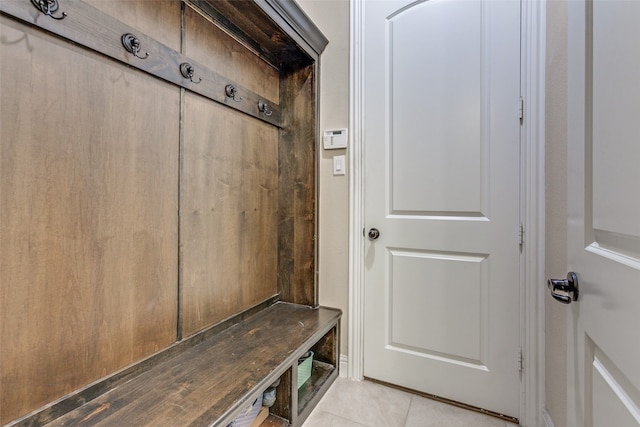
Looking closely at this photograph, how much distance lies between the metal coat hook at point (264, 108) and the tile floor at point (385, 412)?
1.67m

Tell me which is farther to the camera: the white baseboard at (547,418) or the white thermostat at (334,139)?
the white thermostat at (334,139)

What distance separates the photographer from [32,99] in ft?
2.65

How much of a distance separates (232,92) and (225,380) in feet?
4.27

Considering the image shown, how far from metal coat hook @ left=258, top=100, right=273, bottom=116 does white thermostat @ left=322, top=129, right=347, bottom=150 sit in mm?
363

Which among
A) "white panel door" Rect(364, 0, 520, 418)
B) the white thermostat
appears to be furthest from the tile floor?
the white thermostat

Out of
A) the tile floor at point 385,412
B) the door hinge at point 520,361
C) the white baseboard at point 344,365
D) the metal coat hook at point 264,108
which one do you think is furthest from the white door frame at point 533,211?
the metal coat hook at point 264,108

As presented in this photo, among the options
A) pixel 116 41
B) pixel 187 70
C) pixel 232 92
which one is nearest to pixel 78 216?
pixel 116 41

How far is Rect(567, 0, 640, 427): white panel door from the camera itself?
1.63 ft

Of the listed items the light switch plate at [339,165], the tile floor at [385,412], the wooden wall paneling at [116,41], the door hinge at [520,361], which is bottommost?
the tile floor at [385,412]

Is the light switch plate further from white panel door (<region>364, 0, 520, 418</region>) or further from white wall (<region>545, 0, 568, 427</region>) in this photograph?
white wall (<region>545, 0, 568, 427</region>)

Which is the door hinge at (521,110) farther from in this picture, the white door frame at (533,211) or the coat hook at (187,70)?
the coat hook at (187,70)

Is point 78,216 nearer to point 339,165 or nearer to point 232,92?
point 232,92

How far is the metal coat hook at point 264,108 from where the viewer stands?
1.68 metres

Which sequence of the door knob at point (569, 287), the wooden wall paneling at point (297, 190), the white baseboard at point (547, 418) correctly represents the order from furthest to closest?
1. the wooden wall paneling at point (297, 190)
2. the white baseboard at point (547, 418)
3. the door knob at point (569, 287)
